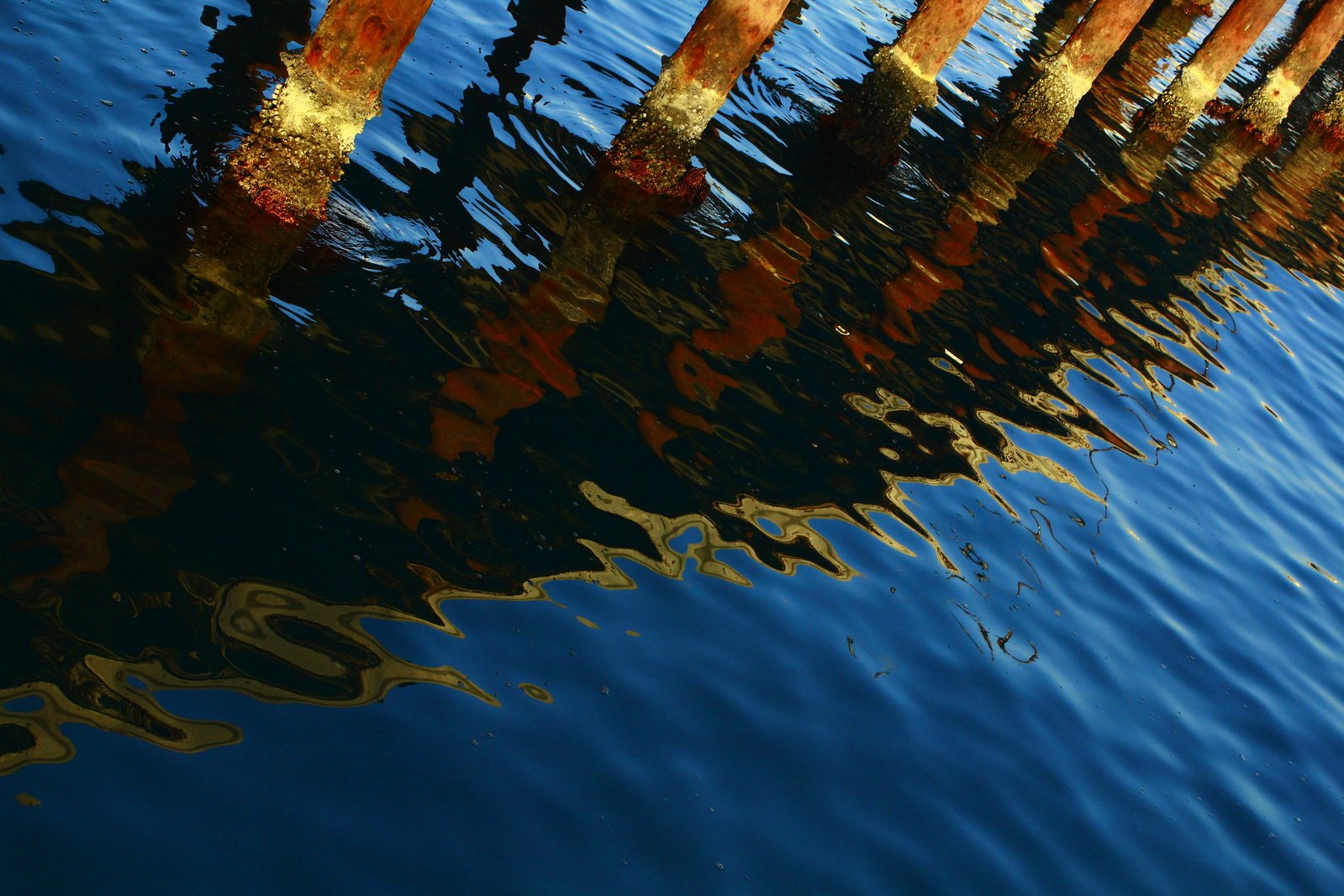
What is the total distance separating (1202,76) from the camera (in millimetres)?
14742

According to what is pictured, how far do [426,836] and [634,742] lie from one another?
891mm

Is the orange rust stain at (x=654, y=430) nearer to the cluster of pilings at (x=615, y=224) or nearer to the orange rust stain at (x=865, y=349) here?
the cluster of pilings at (x=615, y=224)

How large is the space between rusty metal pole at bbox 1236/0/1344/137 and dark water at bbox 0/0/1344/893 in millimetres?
9268

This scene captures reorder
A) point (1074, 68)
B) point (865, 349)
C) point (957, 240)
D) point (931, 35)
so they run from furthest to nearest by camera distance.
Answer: point (1074, 68) < point (931, 35) < point (957, 240) < point (865, 349)

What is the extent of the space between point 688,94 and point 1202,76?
974 centimetres

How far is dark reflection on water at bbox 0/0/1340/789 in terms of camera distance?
394cm

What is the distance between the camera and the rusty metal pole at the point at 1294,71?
16094 mm

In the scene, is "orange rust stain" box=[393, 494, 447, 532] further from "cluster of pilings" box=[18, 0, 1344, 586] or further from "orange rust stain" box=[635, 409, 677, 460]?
"orange rust stain" box=[635, 409, 677, 460]

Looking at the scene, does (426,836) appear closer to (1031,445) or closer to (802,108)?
(1031,445)

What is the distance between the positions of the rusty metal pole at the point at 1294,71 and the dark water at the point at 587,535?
9268 millimetres

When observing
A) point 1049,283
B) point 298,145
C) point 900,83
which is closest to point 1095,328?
point 1049,283

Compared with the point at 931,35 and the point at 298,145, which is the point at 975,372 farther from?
the point at 298,145

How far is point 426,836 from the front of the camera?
3568 millimetres

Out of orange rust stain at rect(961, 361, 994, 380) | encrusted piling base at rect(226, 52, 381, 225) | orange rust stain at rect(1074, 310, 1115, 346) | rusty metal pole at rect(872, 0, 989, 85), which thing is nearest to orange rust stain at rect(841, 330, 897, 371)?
orange rust stain at rect(961, 361, 994, 380)
